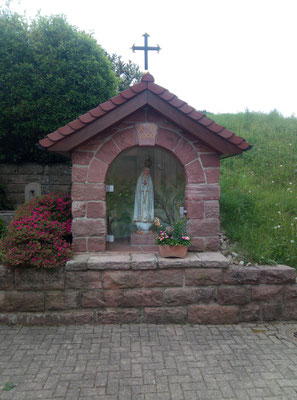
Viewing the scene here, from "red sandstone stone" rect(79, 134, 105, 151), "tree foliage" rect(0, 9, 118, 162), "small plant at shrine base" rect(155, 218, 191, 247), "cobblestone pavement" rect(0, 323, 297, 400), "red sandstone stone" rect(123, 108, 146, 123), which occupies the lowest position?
"cobblestone pavement" rect(0, 323, 297, 400)

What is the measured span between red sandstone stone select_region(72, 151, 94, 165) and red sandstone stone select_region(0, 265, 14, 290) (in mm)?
1828

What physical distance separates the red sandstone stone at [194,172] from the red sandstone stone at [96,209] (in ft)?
4.67

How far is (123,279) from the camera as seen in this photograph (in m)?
4.15

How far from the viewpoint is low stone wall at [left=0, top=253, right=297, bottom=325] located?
4102 millimetres

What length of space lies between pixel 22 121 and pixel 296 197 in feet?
22.2

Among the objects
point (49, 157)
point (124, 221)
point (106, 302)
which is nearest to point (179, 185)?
point (124, 221)

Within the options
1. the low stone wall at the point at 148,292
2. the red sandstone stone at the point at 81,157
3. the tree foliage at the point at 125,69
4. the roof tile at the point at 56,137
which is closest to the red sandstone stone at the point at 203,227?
the low stone wall at the point at 148,292

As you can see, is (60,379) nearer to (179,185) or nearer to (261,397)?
(261,397)

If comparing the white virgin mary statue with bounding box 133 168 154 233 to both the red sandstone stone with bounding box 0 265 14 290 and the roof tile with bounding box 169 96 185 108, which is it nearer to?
the roof tile with bounding box 169 96 185 108

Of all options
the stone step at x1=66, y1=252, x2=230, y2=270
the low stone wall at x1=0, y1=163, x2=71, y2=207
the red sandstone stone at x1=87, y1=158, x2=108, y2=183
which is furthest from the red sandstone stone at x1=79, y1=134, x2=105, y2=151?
the low stone wall at x1=0, y1=163, x2=71, y2=207

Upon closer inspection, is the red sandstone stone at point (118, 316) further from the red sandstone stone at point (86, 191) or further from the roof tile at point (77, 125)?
the roof tile at point (77, 125)

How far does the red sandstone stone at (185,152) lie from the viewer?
4598 millimetres

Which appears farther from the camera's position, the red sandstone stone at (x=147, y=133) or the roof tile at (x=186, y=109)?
the red sandstone stone at (x=147, y=133)

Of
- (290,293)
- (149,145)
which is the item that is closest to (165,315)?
(290,293)
